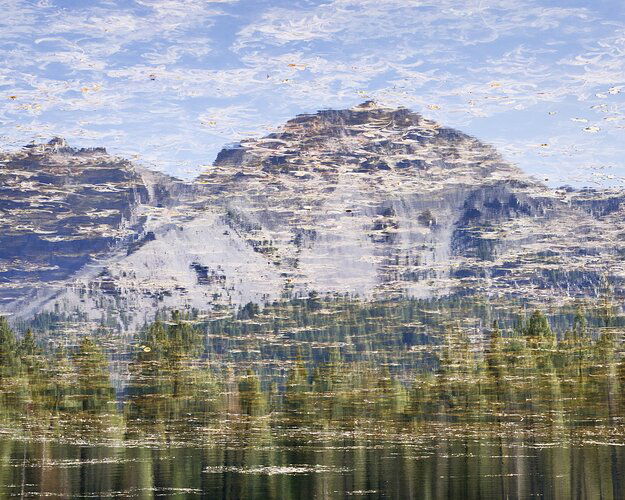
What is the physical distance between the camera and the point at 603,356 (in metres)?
180

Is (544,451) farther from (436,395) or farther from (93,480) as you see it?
(436,395)

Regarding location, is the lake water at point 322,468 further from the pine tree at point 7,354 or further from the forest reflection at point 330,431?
the pine tree at point 7,354

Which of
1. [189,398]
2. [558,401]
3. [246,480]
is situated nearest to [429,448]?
[246,480]

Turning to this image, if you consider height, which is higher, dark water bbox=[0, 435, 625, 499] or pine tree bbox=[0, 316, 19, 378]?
pine tree bbox=[0, 316, 19, 378]

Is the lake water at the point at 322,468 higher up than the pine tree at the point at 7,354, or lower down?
lower down

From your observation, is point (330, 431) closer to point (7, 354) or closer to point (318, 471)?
point (7, 354)

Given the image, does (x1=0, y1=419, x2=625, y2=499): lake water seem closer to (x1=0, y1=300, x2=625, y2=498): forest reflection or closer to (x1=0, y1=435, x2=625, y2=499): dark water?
(x1=0, y1=435, x2=625, y2=499): dark water

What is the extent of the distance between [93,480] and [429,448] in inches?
2101

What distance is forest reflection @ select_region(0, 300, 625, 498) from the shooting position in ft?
221

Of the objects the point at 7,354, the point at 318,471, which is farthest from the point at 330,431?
the point at 318,471

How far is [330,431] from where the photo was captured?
166 m

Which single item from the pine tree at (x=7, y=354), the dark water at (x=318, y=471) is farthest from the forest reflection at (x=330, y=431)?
the pine tree at (x=7, y=354)

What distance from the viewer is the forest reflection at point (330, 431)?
221 feet

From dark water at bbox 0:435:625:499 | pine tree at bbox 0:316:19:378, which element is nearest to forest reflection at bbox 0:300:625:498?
dark water at bbox 0:435:625:499
